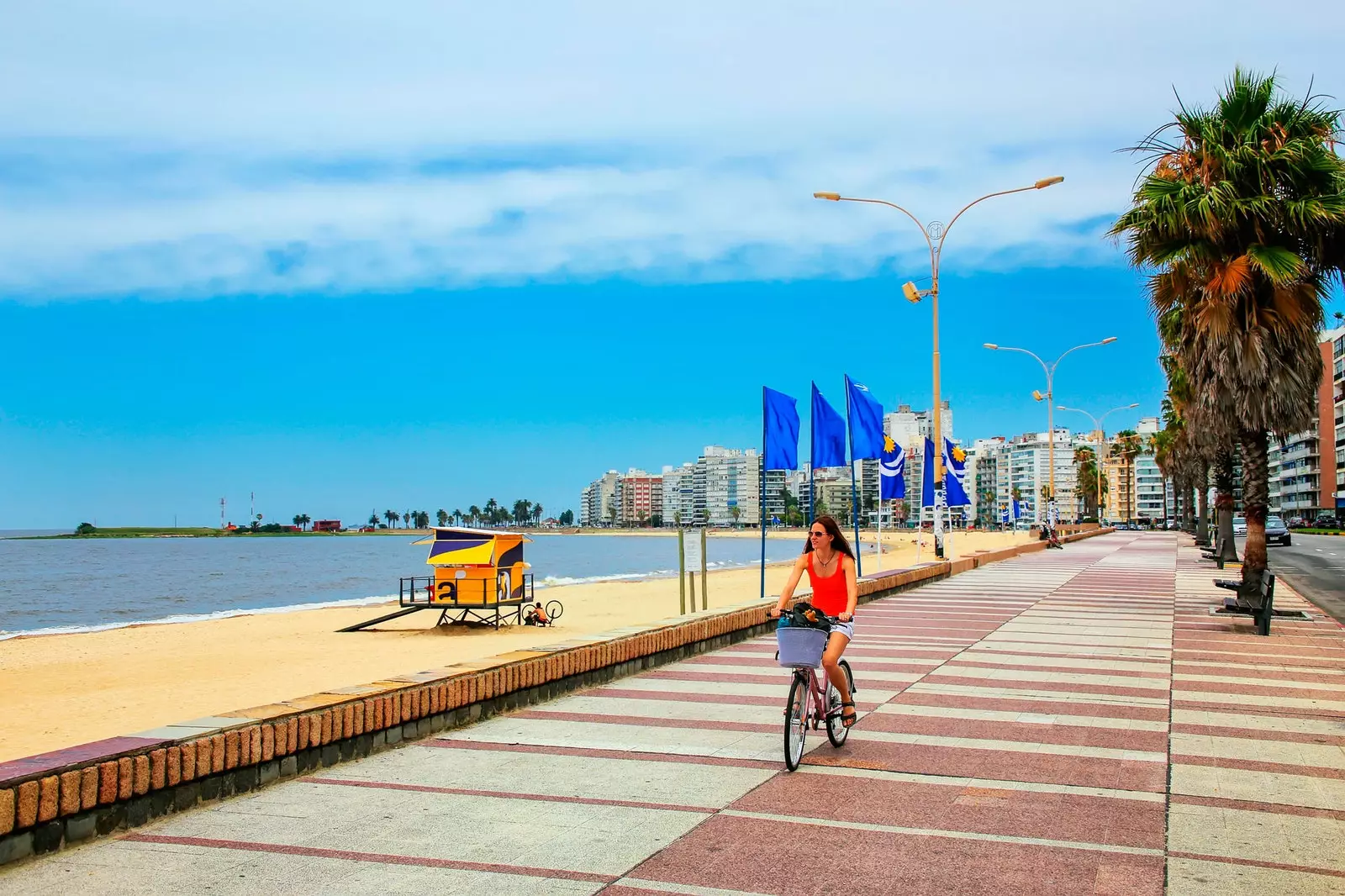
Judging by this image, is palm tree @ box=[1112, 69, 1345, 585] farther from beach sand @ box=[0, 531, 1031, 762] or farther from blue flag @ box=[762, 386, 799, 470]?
beach sand @ box=[0, 531, 1031, 762]

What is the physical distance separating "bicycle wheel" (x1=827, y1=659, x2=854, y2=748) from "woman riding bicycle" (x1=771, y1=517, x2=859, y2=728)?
0.14ft

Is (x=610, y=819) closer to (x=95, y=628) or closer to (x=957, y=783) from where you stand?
(x=957, y=783)

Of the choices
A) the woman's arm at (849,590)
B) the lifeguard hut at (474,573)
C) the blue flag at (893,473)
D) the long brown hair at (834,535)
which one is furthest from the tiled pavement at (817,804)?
the lifeguard hut at (474,573)

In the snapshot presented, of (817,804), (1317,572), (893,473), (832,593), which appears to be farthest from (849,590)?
(1317,572)

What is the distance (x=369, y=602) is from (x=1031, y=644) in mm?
31514

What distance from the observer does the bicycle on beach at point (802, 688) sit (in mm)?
6398

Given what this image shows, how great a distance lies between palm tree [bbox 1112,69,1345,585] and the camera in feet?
48.3

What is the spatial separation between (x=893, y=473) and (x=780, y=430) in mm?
9448

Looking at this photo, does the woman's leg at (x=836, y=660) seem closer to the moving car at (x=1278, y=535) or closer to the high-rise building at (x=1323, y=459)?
the moving car at (x=1278, y=535)

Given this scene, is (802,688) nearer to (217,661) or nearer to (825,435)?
(825,435)

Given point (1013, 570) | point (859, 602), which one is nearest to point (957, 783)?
point (859, 602)

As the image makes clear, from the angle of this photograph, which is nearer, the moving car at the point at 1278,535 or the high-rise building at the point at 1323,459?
the moving car at the point at 1278,535

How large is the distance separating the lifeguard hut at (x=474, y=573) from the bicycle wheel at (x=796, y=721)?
18.1 meters

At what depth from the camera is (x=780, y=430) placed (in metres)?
16.6
